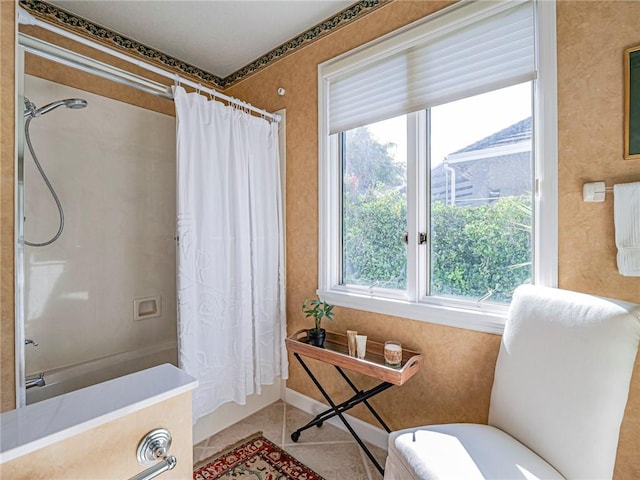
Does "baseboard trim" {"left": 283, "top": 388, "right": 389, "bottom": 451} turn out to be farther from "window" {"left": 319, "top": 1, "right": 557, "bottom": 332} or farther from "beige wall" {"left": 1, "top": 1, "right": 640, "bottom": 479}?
"window" {"left": 319, "top": 1, "right": 557, "bottom": 332}

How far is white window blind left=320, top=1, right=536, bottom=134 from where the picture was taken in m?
1.41

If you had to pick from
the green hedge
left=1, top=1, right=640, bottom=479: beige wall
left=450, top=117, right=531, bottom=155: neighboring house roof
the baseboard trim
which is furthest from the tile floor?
left=450, top=117, right=531, bottom=155: neighboring house roof

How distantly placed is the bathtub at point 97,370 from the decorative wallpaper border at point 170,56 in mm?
2162

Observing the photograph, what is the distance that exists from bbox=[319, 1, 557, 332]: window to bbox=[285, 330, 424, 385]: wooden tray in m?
0.24

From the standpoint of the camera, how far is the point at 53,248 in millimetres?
1944

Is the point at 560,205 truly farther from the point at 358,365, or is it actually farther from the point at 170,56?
the point at 170,56

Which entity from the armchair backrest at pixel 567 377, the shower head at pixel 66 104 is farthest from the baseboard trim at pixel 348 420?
the shower head at pixel 66 104

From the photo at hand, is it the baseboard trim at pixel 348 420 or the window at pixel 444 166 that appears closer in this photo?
the window at pixel 444 166

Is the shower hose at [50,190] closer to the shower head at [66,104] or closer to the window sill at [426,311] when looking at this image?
the shower head at [66,104]

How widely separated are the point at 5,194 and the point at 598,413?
6.83 feet

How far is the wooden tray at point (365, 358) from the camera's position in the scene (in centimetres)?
152

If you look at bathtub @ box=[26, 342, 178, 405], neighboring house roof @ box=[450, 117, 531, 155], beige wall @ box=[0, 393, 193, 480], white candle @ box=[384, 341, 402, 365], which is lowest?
bathtub @ box=[26, 342, 178, 405]

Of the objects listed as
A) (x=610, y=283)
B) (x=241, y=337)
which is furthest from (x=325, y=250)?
A: (x=610, y=283)

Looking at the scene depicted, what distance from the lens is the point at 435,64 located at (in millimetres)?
1626
